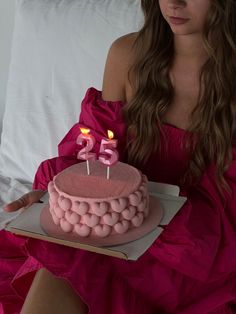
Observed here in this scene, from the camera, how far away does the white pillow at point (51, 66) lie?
135 centimetres

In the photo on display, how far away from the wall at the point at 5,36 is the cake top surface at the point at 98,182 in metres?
0.89

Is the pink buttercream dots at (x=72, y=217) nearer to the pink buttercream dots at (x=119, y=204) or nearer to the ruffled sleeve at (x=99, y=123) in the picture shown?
the pink buttercream dots at (x=119, y=204)

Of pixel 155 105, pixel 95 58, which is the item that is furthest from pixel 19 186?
pixel 155 105

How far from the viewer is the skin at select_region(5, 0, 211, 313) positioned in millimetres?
925

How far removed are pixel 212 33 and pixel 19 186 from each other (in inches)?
26.8

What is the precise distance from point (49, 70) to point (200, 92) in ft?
1.57

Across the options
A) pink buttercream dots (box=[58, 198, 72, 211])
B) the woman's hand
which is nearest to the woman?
the woman's hand

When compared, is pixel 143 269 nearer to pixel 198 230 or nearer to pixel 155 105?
pixel 198 230

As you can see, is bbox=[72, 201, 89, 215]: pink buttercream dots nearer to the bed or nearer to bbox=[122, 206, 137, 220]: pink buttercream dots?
bbox=[122, 206, 137, 220]: pink buttercream dots

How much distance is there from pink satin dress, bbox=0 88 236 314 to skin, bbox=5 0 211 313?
0.11ft

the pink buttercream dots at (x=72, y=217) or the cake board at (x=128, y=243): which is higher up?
the pink buttercream dots at (x=72, y=217)

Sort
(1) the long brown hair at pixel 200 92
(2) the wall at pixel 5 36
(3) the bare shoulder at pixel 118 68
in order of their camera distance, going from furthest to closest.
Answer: (2) the wall at pixel 5 36 → (3) the bare shoulder at pixel 118 68 → (1) the long brown hair at pixel 200 92

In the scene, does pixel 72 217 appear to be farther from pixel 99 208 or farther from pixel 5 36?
pixel 5 36

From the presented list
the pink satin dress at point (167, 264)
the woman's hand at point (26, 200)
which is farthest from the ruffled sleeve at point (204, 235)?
the woman's hand at point (26, 200)
